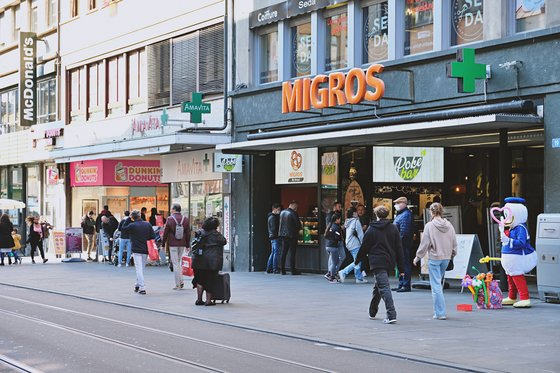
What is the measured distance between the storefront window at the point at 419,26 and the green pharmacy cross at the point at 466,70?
7.61ft

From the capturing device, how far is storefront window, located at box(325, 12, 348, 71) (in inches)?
945

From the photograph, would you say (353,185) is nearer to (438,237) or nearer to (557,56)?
(557,56)

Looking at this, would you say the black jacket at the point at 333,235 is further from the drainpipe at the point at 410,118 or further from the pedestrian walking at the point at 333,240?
the drainpipe at the point at 410,118

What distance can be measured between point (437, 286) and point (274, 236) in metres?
10.7

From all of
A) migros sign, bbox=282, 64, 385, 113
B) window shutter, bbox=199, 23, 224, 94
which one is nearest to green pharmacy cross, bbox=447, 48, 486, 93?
migros sign, bbox=282, 64, 385, 113

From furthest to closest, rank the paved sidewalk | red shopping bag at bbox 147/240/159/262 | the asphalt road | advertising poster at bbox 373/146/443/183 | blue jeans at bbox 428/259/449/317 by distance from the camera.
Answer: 1. red shopping bag at bbox 147/240/159/262
2. advertising poster at bbox 373/146/443/183
3. blue jeans at bbox 428/259/449/317
4. the paved sidewalk
5. the asphalt road

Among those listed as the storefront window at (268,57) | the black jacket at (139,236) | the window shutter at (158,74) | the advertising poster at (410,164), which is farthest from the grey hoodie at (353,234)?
the window shutter at (158,74)

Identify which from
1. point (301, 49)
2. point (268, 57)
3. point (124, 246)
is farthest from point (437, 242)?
point (124, 246)

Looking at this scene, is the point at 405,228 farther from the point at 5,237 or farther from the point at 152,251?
the point at 5,237

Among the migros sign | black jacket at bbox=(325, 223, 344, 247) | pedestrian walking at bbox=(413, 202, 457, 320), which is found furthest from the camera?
black jacket at bbox=(325, 223, 344, 247)

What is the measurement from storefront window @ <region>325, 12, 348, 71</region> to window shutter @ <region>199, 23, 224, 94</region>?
432 cm

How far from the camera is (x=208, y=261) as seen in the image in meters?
17.4

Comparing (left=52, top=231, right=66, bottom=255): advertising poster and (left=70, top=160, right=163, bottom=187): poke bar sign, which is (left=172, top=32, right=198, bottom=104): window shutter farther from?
(left=52, top=231, right=66, bottom=255): advertising poster

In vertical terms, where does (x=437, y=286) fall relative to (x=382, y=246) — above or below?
below
